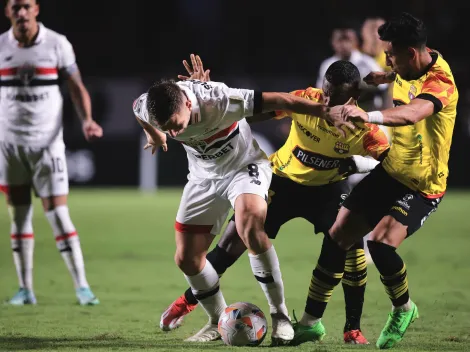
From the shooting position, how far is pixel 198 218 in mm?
6070

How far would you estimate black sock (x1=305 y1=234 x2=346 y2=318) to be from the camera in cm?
600

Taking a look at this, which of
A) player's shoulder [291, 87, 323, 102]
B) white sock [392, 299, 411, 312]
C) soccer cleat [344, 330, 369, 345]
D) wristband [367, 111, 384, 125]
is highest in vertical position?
wristband [367, 111, 384, 125]

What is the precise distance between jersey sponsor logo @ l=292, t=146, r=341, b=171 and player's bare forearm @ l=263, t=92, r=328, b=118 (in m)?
0.78

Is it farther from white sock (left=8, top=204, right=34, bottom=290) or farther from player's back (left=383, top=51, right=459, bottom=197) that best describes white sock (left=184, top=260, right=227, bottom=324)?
white sock (left=8, top=204, right=34, bottom=290)

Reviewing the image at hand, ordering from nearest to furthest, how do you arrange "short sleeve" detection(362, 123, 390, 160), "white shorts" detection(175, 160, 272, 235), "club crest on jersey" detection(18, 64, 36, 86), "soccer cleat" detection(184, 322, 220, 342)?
"white shorts" detection(175, 160, 272, 235)
"soccer cleat" detection(184, 322, 220, 342)
"short sleeve" detection(362, 123, 390, 160)
"club crest on jersey" detection(18, 64, 36, 86)

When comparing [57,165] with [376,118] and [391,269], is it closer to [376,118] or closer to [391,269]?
[391,269]

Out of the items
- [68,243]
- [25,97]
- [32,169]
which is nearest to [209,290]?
[68,243]

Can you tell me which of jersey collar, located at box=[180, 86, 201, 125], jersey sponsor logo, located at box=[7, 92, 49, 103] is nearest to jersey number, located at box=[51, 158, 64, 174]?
jersey sponsor logo, located at box=[7, 92, 49, 103]

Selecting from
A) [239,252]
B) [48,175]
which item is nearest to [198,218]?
[239,252]

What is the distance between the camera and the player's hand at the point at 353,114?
5285mm

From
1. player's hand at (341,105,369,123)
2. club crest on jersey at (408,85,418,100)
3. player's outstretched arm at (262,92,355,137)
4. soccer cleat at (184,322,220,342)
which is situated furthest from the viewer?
soccer cleat at (184,322,220,342)

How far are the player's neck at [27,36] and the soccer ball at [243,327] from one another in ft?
10.5

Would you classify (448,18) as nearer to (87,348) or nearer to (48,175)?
(48,175)

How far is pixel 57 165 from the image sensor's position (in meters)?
7.94
